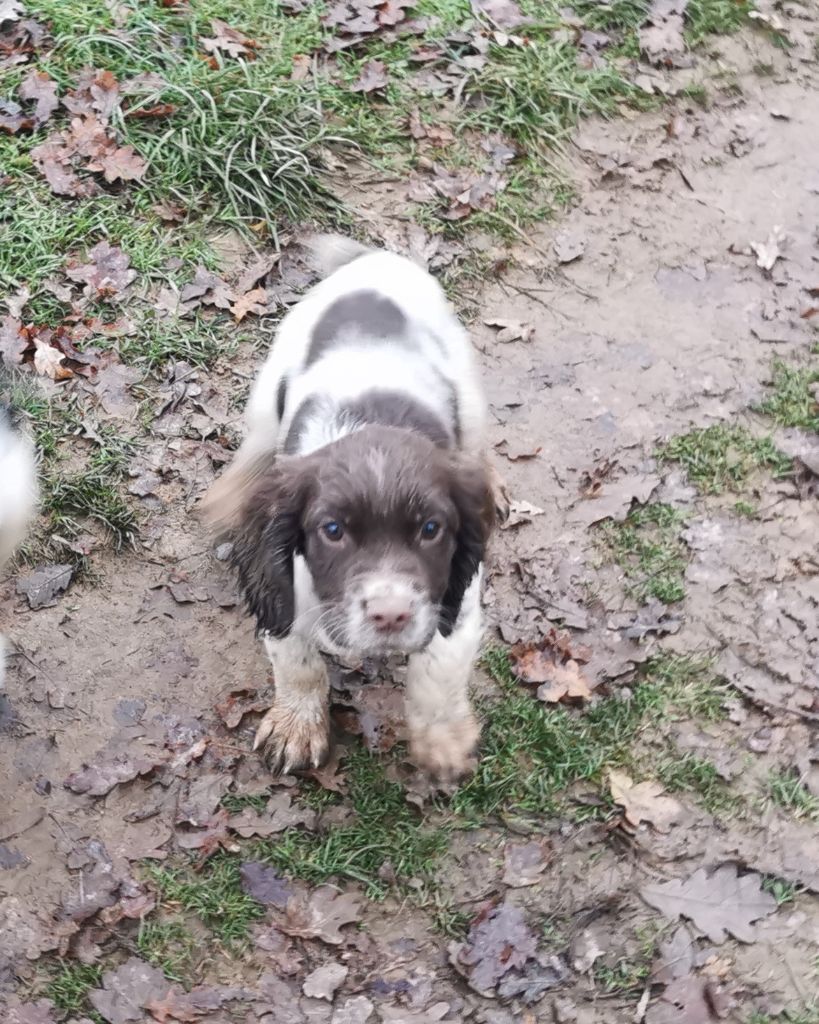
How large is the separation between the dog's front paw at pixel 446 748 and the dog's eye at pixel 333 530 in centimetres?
96

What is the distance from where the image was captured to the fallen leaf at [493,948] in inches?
137

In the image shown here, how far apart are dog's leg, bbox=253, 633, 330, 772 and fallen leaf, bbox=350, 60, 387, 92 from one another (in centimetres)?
362

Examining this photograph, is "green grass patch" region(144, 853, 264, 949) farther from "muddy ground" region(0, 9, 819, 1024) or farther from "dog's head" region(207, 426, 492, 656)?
"dog's head" region(207, 426, 492, 656)

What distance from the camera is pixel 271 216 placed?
5.57 meters

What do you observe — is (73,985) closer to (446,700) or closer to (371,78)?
(446,700)

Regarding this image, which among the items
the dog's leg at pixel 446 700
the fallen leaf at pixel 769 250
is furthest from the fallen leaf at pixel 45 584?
the fallen leaf at pixel 769 250

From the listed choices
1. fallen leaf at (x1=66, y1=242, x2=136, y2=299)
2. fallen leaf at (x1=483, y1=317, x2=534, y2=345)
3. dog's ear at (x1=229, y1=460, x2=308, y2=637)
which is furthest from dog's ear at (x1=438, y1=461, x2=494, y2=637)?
fallen leaf at (x1=66, y1=242, x2=136, y2=299)

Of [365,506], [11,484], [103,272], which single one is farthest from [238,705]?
[103,272]

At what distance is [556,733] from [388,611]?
4.45 feet

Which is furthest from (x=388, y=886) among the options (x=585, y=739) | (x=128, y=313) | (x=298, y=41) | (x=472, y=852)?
(x=298, y=41)

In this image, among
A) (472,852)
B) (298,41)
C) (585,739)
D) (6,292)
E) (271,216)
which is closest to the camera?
(472,852)

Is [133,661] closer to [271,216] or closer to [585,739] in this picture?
[585,739]

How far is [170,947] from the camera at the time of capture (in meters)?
3.54

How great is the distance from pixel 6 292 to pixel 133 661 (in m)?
2.02
